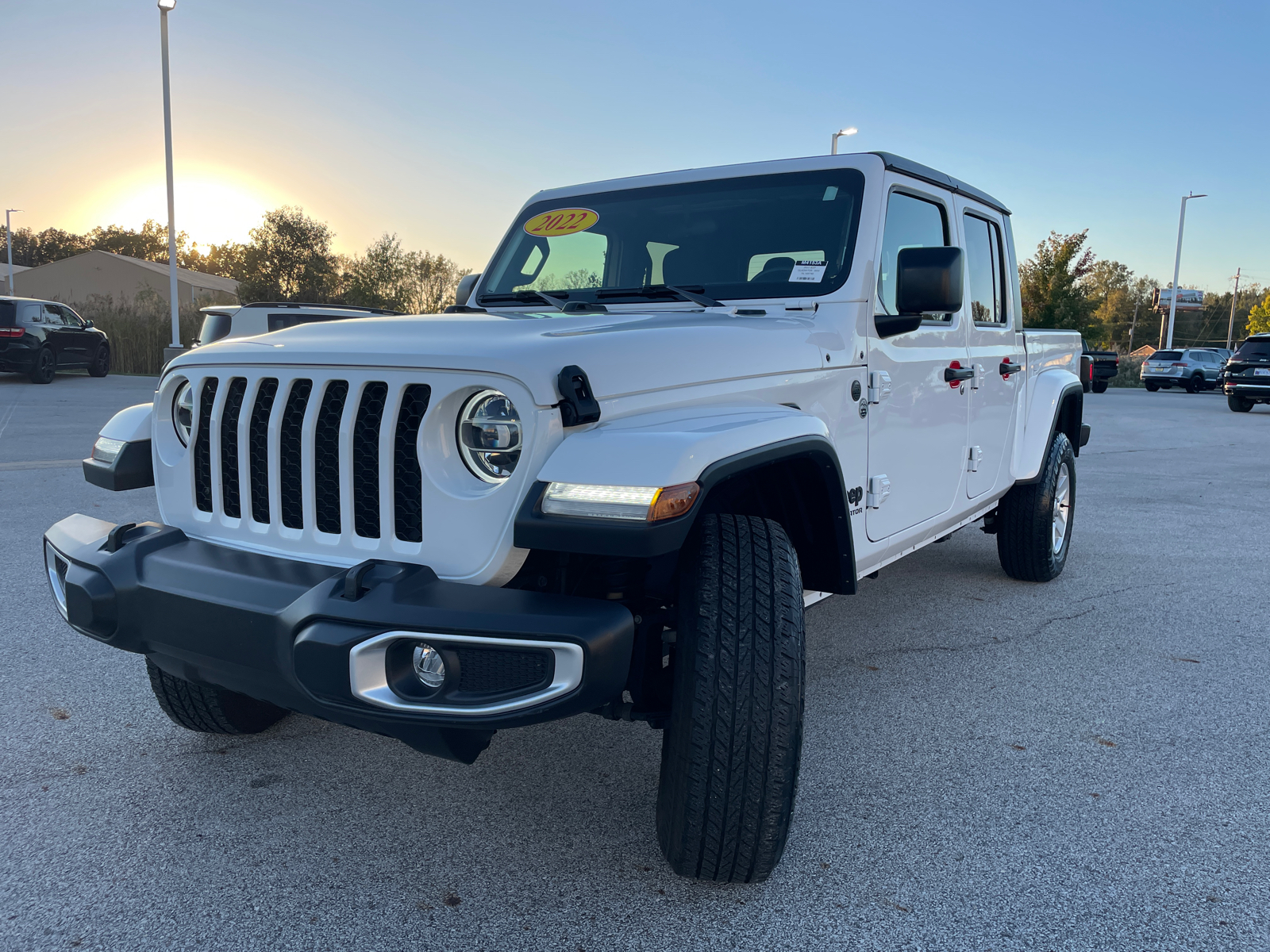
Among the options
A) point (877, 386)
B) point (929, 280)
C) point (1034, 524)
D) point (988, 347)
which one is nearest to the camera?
point (929, 280)

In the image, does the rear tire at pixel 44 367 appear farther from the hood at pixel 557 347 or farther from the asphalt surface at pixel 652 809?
the hood at pixel 557 347

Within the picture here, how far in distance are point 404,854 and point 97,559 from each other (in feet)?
3.42

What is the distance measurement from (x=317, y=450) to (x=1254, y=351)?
23408 millimetres

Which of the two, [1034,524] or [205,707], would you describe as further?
[1034,524]

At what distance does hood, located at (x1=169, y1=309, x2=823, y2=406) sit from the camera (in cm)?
206

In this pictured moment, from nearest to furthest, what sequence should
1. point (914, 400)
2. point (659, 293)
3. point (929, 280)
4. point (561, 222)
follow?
point (929, 280), point (659, 293), point (914, 400), point (561, 222)

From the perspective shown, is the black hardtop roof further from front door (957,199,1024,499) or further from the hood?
the hood

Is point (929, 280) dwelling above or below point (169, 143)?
below

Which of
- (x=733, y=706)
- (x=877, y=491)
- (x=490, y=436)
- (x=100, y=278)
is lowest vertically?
(x=733, y=706)

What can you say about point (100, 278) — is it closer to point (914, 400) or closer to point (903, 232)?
point (903, 232)

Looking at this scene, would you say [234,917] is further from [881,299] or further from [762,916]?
[881,299]

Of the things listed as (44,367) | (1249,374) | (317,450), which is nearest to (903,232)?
(317,450)

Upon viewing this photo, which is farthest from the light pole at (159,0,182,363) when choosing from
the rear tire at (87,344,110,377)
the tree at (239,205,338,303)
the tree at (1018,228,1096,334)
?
the tree at (1018,228,1096,334)

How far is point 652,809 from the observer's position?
2650 mm
